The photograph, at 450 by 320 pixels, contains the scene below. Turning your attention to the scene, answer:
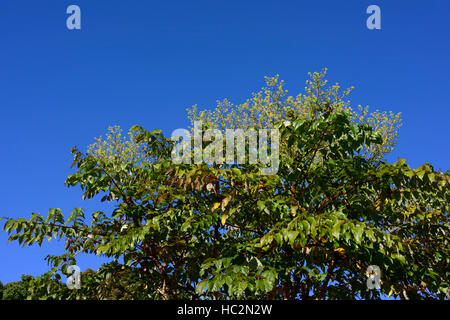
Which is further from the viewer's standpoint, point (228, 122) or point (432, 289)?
point (228, 122)

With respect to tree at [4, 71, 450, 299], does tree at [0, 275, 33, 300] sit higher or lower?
lower

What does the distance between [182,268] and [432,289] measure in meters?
4.43

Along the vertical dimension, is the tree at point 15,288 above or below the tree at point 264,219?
below

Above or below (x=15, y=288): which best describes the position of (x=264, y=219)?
above

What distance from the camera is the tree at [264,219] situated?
6.18m

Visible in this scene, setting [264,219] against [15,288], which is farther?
[15,288]

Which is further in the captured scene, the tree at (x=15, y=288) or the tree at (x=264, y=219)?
the tree at (x=15, y=288)

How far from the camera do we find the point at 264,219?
7.22m

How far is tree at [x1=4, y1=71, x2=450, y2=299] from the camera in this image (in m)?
6.18

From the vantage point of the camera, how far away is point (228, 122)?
25.3 m

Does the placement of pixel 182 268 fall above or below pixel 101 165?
below

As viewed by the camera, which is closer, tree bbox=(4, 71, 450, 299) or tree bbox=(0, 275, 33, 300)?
tree bbox=(4, 71, 450, 299)
